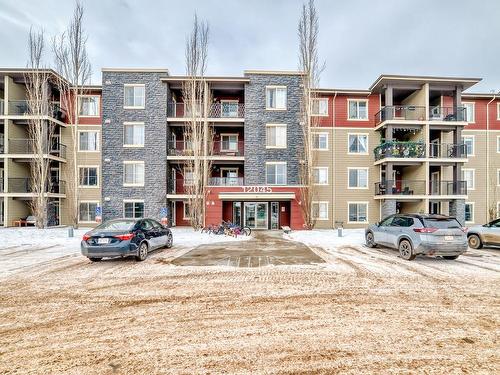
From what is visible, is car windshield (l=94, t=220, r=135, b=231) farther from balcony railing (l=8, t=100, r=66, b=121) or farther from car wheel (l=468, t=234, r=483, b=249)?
balcony railing (l=8, t=100, r=66, b=121)

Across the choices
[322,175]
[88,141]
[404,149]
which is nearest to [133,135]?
[88,141]

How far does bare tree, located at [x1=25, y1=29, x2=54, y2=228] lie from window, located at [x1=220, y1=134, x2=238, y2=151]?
1528 cm

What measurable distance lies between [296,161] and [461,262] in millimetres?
15613

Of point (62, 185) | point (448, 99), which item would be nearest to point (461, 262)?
point (448, 99)

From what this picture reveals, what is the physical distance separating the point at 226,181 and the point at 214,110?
22.0ft

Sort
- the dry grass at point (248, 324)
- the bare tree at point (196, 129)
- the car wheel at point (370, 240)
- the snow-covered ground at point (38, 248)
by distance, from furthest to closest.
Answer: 1. the bare tree at point (196, 129)
2. the car wheel at point (370, 240)
3. the snow-covered ground at point (38, 248)
4. the dry grass at point (248, 324)

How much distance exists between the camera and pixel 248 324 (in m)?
4.70

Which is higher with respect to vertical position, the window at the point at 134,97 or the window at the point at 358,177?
the window at the point at 134,97

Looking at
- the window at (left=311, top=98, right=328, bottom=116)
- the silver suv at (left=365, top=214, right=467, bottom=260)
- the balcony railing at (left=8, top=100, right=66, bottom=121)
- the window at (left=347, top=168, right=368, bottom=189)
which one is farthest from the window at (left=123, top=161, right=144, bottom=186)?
the silver suv at (left=365, top=214, right=467, bottom=260)

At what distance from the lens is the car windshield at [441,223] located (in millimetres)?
9641

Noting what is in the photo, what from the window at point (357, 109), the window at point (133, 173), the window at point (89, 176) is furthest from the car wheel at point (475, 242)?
the window at point (89, 176)

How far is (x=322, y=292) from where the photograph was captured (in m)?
6.36

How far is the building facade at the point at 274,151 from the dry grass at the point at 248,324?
15.6 m

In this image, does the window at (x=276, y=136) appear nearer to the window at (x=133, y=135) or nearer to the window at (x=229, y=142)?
the window at (x=229, y=142)
